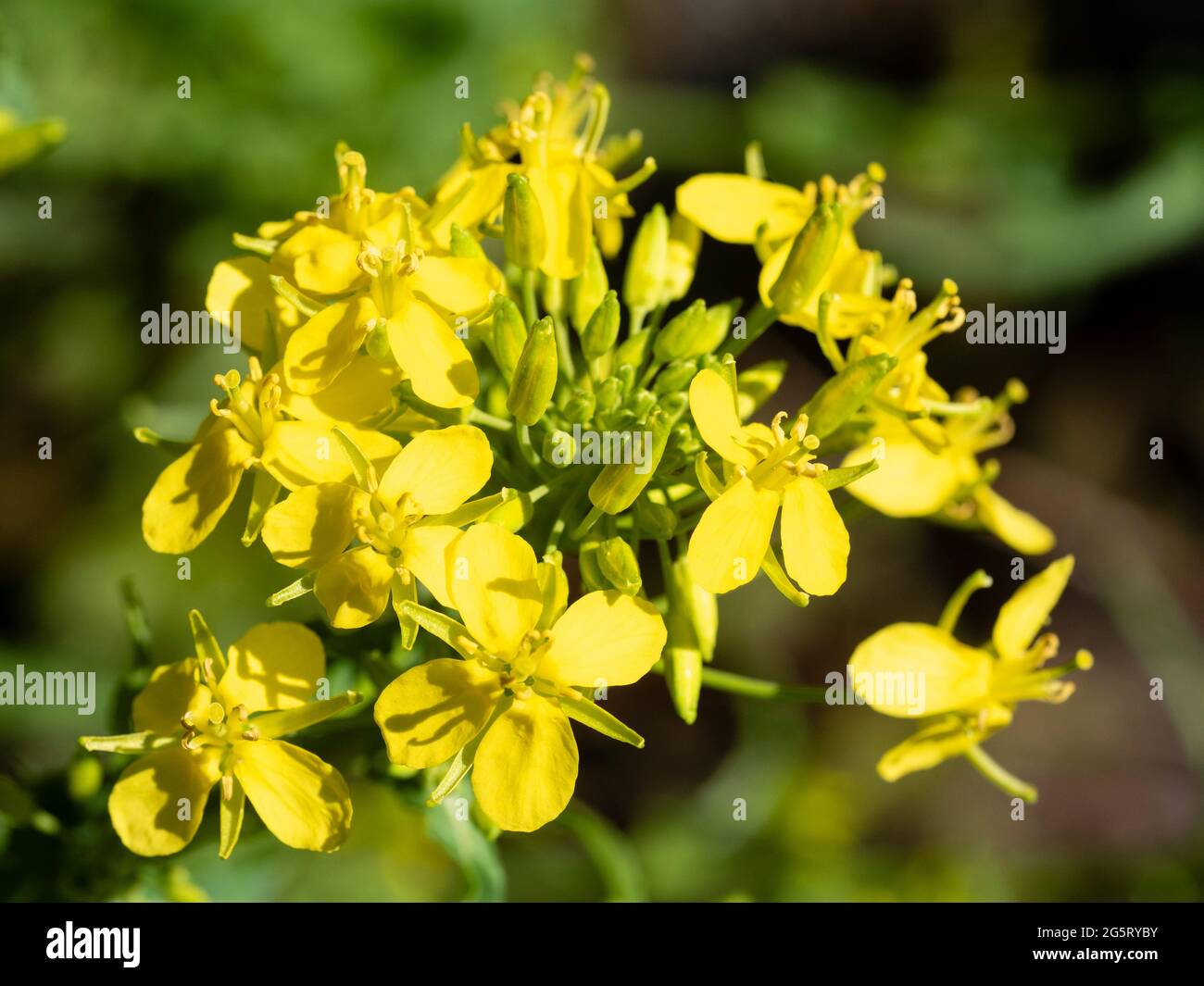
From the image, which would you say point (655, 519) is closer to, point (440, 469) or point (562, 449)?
point (562, 449)

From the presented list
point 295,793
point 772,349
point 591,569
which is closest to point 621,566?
point 591,569

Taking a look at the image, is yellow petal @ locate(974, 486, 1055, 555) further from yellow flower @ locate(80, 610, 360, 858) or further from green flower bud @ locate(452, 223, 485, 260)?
yellow flower @ locate(80, 610, 360, 858)

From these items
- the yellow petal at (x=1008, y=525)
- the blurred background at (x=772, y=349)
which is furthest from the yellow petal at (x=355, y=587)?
the blurred background at (x=772, y=349)

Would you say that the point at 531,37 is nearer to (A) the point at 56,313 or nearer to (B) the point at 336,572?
(A) the point at 56,313

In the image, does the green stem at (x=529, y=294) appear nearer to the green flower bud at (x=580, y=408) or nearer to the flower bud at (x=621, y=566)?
the green flower bud at (x=580, y=408)

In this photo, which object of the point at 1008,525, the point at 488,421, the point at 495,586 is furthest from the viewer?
the point at 1008,525

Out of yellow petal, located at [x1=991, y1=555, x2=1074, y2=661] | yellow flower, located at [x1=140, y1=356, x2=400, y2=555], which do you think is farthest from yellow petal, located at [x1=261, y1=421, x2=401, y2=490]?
yellow petal, located at [x1=991, y1=555, x2=1074, y2=661]

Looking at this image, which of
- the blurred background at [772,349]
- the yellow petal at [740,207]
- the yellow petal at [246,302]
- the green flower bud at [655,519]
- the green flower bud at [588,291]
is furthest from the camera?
the blurred background at [772,349]
